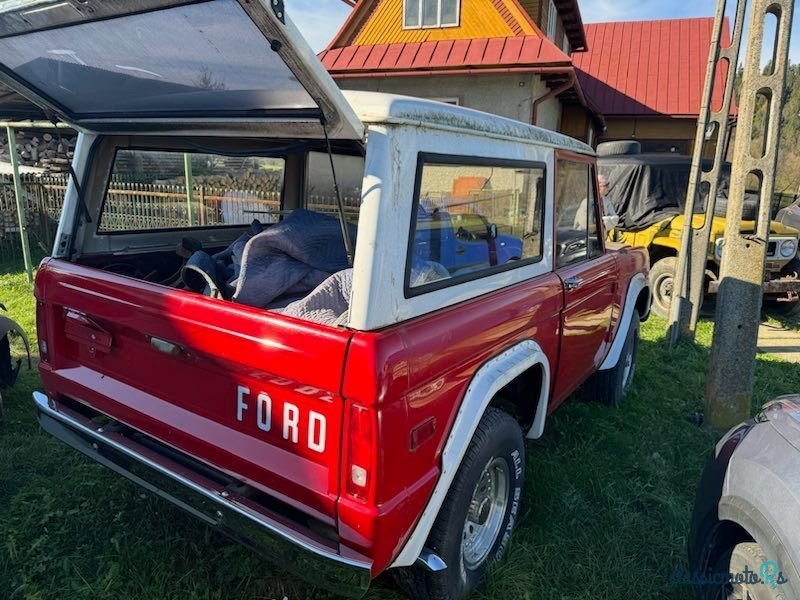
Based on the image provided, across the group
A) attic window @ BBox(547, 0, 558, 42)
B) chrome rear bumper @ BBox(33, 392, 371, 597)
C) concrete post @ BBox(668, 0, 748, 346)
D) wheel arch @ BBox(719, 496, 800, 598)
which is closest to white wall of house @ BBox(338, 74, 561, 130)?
attic window @ BBox(547, 0, 558, 42)

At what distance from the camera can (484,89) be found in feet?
41.2

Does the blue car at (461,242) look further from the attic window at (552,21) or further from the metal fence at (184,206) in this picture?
the attic window at (552,21)

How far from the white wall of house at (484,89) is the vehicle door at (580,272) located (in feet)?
29.0

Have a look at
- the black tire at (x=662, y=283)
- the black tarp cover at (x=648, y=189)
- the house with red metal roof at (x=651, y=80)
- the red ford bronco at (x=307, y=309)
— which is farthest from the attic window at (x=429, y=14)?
the red ford bronco at (x=307, y=309)

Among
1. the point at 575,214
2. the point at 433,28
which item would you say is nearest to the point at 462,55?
the point at 433,28

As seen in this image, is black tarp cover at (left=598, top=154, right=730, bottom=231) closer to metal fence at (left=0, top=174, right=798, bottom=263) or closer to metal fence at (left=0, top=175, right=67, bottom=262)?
metal fence at (left=0, top=174, right=798, bottom=263)

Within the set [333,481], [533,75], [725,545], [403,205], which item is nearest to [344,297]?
[403,205]

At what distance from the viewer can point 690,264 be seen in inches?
253

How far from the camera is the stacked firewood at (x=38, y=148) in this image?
11734 mm

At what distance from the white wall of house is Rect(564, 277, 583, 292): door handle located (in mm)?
9510

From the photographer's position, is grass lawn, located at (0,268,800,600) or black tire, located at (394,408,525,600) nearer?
black tire, located at (394,408,525,600)

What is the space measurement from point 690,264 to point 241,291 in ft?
18.6

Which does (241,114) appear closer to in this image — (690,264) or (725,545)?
(725,545)

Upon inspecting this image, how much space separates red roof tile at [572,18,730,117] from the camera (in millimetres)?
17812
